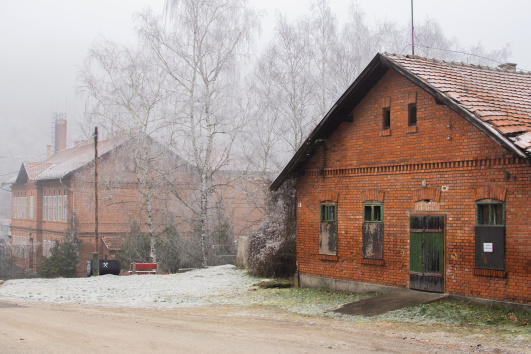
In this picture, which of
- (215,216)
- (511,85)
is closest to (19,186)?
(215,216)

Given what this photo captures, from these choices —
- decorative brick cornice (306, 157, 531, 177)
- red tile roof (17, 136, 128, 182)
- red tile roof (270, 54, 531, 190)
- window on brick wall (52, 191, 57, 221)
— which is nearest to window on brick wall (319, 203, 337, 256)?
decorative brick cornice (306, 157, 531, 177)

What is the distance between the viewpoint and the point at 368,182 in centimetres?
1542

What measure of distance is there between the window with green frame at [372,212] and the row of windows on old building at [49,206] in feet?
94.6

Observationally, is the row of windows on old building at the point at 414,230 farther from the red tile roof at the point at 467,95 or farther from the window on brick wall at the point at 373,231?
the red tile roof at the point at 467,95

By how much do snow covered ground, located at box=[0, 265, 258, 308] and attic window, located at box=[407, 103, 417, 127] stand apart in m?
7.00

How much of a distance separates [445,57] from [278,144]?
43.5ft

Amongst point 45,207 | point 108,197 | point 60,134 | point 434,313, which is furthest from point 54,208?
point 434,313

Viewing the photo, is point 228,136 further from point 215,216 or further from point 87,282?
point 87,282

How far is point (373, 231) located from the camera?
15.3 m

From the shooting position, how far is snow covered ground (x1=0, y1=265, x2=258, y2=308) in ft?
54.3

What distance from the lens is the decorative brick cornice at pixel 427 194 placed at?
13570mm

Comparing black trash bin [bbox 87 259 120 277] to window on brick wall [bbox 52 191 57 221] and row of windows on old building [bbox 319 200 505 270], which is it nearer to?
row of windows on old building [bbox 319 200 505 270]

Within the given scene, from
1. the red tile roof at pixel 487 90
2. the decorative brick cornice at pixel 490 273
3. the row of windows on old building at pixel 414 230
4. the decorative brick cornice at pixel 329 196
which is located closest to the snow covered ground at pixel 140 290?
the row of windows on old building at pixel 414 230

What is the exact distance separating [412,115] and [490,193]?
3.01 m
